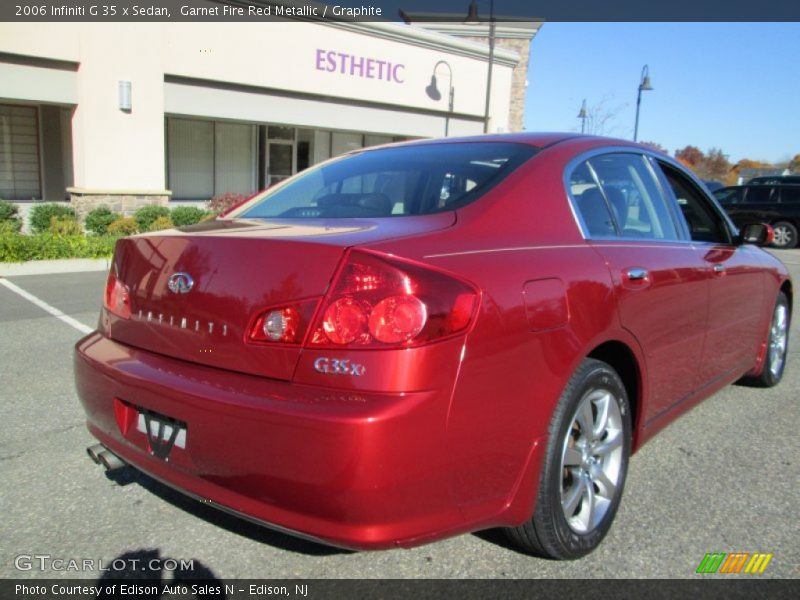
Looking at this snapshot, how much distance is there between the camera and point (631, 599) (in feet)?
7.49

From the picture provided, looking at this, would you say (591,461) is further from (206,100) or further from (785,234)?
(785,234)

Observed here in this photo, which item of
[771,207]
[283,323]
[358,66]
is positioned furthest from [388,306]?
[771,207]

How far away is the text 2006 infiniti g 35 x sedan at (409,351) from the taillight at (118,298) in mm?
12

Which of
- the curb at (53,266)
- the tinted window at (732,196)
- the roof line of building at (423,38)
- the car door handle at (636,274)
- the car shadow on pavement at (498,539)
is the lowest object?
the curb at (53,266)

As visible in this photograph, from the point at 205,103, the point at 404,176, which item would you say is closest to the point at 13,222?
the point at 205,103

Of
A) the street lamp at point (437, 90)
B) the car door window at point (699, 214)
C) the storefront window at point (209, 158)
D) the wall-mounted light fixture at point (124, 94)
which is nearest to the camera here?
the car door window at point (699, 214)

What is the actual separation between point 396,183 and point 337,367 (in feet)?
3.92

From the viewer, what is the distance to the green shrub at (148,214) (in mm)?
13633

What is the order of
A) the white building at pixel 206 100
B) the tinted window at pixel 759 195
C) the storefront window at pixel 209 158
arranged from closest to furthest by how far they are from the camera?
1. the white building at pixel 206 100
2. the tinted window at pixel 759 195
3. the storefront window at pixel 209 158

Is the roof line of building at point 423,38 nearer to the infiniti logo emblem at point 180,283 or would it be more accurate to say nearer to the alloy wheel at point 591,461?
the infiniti logo emblem at point 180,283

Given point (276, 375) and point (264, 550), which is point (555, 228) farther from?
point (264, 550)

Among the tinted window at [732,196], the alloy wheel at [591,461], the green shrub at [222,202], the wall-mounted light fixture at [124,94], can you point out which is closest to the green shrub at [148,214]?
the green shrub at [222,202]

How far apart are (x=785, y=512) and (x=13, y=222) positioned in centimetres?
1394

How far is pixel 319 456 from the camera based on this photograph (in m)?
1.84
